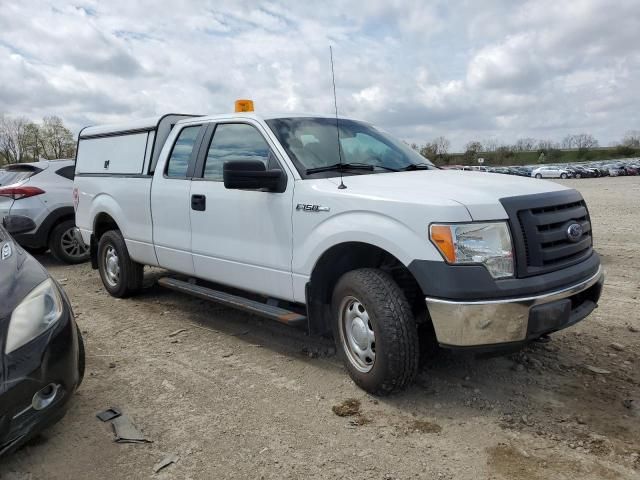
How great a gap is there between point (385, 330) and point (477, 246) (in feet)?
2.45

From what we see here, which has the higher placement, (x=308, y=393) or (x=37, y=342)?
(x=37, y=342)

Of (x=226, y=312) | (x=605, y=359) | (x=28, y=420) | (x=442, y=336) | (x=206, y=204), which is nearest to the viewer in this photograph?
(x=28, y=420)

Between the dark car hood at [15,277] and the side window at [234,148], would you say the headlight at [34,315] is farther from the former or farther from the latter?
the side window at [234,148]

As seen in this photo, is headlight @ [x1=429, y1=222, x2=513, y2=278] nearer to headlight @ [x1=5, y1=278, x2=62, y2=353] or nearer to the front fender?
the front fender

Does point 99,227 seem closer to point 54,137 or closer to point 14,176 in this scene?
point 14,176

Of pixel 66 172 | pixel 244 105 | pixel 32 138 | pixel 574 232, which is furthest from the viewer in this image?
pixel 32 138

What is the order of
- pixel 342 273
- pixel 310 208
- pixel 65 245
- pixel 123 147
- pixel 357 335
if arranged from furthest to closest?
pixel 65 245
pixel 123 147
pixel 342 273
pixel 310 208
pixel 357 335

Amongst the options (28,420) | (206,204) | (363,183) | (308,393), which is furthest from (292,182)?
(28,420)

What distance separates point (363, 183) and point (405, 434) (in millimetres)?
1627

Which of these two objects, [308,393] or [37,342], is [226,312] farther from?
[37,342]

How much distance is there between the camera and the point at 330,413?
10.8ft

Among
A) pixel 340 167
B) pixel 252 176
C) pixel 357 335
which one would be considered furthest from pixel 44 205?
pixel 357 335

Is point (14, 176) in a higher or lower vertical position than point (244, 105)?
lower

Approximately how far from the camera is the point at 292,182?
381 cm
